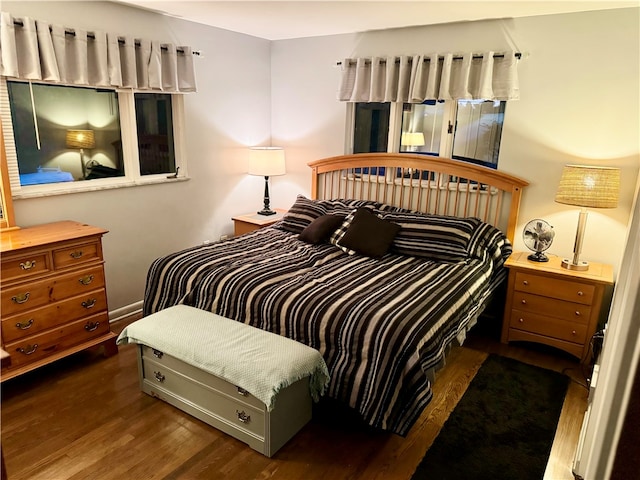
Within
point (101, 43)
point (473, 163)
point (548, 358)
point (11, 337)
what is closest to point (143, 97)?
point (101, 43)

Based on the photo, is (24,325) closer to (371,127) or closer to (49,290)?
(49,290)

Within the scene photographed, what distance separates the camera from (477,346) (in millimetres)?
3295

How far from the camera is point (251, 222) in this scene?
416cm

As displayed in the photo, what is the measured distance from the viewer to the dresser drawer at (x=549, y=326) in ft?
9.90

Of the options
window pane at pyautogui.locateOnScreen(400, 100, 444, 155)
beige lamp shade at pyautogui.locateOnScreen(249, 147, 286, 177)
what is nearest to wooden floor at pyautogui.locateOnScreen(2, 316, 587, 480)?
window pane at pyautogui.locateOnScreen(400, 100, 444, 155)

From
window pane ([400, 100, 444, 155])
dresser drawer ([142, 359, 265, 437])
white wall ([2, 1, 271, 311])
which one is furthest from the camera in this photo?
window pane ([400, 100, 444, 155])

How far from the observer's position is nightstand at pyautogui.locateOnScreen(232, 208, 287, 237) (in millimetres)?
4143

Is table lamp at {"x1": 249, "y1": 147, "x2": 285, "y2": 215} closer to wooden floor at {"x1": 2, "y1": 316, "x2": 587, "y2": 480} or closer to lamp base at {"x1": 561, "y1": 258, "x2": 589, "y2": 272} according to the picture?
wooden floor at {"x1": 2, "y1": 316, "x2": 587, "y2": 480}

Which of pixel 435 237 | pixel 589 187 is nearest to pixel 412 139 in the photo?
pixel 435 237

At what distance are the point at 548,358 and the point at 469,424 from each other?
3.63 feet

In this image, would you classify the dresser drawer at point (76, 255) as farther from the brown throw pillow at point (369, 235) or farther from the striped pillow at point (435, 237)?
the striped pillow at point (435, 237)

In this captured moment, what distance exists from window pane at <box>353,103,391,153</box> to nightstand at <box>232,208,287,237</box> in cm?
104

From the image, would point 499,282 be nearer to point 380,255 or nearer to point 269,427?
point 380,255

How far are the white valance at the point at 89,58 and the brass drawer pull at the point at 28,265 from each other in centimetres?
113
